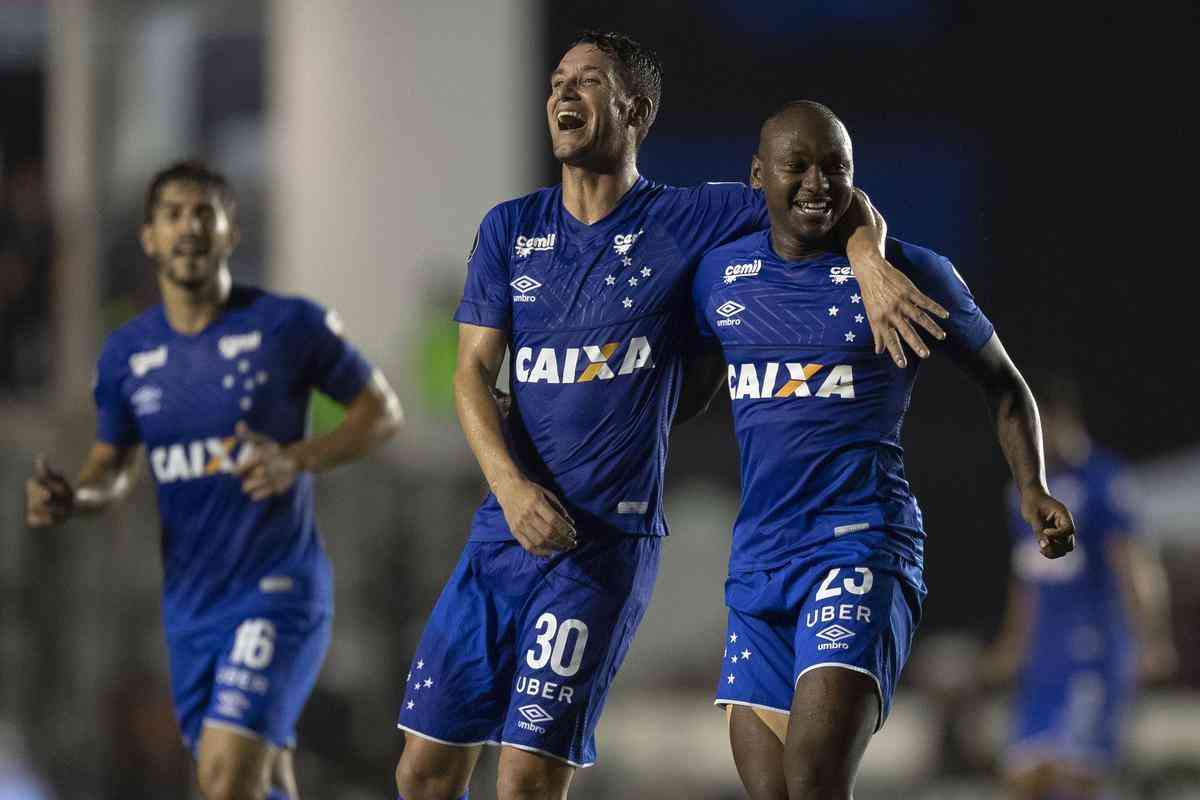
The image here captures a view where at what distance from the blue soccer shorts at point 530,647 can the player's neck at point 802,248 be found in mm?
840

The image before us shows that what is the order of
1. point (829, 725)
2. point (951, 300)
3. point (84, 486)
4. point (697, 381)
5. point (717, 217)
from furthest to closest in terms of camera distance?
point (84, 486) → point (697, 381) → point (717, 217) → point (951, 300) → point (829, 725)

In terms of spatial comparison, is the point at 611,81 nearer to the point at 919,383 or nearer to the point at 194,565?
the point at 194,565

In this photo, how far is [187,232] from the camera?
5.98m

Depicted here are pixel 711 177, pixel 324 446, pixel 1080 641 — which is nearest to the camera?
pixel 324 446

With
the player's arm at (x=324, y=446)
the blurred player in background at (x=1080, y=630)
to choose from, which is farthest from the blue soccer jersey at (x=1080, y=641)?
the player's arm at (x=324, y=446)

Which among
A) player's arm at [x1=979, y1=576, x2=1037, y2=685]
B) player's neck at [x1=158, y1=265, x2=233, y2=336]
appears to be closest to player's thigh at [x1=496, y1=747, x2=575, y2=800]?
player's neck at [x1=158, y1=265, x2=233, y2=336]

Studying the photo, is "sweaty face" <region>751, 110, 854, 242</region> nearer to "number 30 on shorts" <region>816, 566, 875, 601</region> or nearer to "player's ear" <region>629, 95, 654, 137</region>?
"player's ear" <region>629, 95, 654, 137</region>

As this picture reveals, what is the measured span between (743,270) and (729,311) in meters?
0.12

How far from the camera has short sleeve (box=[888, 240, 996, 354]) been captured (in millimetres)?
4633

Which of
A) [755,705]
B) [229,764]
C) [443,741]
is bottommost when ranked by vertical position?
[229,764]

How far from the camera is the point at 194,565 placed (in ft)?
19.6

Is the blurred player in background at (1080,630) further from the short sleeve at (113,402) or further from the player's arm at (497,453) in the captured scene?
the player's arm at (497,453)

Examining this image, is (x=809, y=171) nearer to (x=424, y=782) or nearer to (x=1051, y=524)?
(x=1051, y=524)

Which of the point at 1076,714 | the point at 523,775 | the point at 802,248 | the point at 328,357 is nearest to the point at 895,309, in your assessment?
the point at 802,248
